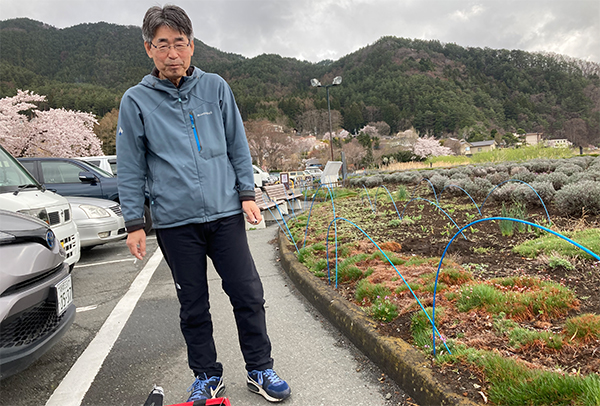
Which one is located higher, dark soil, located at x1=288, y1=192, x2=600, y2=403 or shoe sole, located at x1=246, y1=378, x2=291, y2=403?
dark soil, located at x1=288, y1=192, x2=600, y2=403

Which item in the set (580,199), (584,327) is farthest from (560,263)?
(580,199)

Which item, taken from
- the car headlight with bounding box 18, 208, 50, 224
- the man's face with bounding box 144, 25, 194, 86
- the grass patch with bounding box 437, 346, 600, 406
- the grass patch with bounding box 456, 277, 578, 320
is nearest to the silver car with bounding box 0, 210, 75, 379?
the man's face with bounding box 144, 25, 194, 86

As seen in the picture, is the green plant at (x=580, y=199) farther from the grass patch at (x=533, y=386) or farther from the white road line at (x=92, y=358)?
the white road line at (x=92, y=358)

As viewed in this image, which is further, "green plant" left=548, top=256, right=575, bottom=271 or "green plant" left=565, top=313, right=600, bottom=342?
"green plant" left=548, top=256, right=575, bottom=271

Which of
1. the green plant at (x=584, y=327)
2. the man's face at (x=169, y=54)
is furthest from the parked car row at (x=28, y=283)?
the green plant at (x=584, y=327)

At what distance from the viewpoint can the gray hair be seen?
6.24ft

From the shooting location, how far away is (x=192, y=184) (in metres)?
1.95

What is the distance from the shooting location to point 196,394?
2.00m

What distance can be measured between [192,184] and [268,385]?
1.20 metres

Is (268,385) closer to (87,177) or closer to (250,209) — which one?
(250,209)

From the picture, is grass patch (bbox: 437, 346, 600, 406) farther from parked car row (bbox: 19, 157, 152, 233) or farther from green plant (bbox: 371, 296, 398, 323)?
parked car row (bbox: 19, 157, 152, 233)

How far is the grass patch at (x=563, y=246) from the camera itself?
3.31 metres

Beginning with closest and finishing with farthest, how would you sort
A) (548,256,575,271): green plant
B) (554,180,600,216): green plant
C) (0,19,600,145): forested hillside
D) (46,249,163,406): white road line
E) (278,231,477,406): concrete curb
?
(278,231,477,406): concrete curb → (46,249,163,406): white road line → (548,256,575,271): green plant → (554,180,600,216): green plant → (0,19,600,145): forested hillside

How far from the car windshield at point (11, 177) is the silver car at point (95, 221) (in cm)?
190
